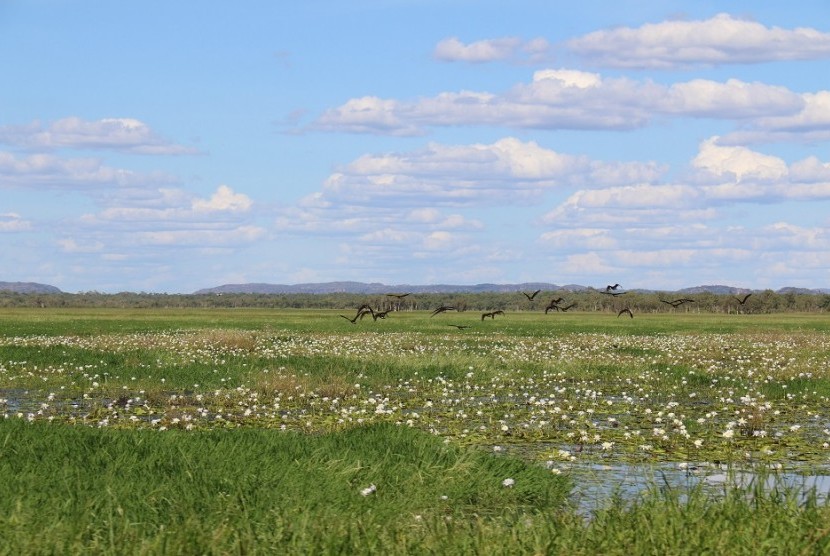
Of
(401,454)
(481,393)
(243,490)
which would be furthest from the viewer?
(481,393)

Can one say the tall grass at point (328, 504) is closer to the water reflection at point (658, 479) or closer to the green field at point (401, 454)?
the green field at point (401, 454)

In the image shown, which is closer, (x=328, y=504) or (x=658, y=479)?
(x=328, y=504)

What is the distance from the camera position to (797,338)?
4331cm

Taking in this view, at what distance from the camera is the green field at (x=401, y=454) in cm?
799

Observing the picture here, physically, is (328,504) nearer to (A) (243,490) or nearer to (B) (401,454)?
(A) (243,490)

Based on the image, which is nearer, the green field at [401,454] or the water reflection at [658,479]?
the green field at [401,454]

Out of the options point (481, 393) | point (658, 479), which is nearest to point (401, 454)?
point (658, 479)

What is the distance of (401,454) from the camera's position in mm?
12516

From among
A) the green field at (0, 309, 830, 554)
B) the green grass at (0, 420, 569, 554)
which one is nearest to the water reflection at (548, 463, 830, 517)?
the green field at (0, 309, 830, 554)

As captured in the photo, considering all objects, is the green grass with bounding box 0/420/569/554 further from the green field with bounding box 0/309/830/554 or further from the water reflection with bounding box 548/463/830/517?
the water reflection with bounding box 548/463/830/517

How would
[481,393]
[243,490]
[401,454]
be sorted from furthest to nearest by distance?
[481,393] → [401,454] → [243,490]

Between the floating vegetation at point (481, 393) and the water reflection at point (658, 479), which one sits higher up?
the floating vegetation at point (481, 393)

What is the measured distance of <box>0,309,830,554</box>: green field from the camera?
7988mm

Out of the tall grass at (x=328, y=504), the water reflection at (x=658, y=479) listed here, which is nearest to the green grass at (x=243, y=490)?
the tall grass at (x=328, y=504)
